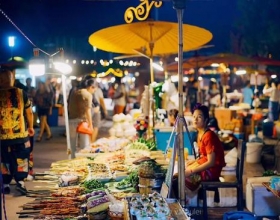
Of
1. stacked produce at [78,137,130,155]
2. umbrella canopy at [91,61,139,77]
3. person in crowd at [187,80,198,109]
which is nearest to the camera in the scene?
stacked produce at [78,137,130,155]

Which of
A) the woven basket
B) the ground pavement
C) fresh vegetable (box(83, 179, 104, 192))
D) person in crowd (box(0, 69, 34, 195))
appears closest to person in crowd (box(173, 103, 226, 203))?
the woven basket

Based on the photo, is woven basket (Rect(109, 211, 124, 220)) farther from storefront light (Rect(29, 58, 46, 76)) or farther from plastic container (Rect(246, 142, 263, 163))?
plastic container (Rect(246, 142, 263, 163))

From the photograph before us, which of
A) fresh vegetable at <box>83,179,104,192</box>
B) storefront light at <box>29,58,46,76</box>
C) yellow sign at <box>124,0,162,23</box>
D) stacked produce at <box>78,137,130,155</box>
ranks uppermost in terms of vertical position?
yellow sign at <box>124,0,162,23</box>

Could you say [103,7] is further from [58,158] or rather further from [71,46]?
[58,158]

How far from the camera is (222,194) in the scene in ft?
22.7

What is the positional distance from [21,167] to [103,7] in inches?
760

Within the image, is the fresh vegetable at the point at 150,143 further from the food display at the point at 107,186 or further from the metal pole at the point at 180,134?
the metal pole at the point at 180,134

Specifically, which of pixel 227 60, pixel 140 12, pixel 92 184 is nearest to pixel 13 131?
pixel 92 184

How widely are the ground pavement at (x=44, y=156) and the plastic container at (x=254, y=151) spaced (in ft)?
16.0

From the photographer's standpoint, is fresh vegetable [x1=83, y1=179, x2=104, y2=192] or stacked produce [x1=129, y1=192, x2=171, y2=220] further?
fresh vegetable [x1=83, y1=179, x2=104, y2=192]

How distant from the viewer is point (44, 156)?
497 inches

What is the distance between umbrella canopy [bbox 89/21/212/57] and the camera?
347 inches

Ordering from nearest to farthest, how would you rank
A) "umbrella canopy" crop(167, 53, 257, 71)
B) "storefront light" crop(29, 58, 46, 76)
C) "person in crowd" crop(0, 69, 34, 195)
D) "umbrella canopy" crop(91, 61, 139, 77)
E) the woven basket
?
the woven basket < "person in crowd" crop(0, 69, 34, 195) < "storefront light" crop(29, 58, 46, 76) < "umbrella canopy" crop(167, 53, 257, 71) < "umbrella canopy" crop(91, 61, 139, 77)

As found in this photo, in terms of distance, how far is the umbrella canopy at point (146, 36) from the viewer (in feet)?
28.9
